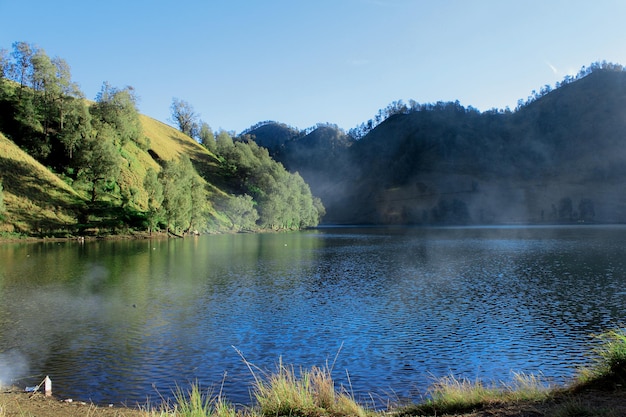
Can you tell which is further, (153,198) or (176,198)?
(176,198)

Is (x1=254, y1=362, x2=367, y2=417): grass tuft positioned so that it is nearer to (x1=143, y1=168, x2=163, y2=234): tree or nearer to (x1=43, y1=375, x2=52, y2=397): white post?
(x1=43, y1=375, x2=52, y2=397): white post

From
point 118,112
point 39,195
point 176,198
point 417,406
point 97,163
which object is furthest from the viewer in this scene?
point 118,112

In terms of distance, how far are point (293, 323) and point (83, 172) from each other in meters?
92.0

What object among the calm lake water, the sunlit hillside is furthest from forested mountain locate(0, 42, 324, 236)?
the calm lake water

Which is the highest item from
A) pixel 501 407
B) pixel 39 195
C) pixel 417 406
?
pixel 39 195

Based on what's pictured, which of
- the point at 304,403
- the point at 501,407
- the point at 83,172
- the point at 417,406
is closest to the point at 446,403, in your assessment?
the point at 417,406

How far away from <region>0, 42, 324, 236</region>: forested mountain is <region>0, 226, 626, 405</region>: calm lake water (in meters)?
40.1

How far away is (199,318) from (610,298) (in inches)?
1162

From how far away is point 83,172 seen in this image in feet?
329

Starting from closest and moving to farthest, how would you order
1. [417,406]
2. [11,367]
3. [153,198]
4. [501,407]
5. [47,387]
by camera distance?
[501,407]
[417,406]
[47,387]
[11,367]
[153,198]

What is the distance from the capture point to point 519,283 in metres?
39.8

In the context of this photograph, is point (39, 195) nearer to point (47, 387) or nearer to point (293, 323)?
point (293, 323)

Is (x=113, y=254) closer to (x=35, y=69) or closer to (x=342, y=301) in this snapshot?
(x=342, y=301)

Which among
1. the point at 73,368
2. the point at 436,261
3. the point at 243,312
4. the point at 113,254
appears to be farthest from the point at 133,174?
the point at 73,368
